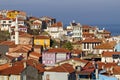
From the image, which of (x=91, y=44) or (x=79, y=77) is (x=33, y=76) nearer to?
(x=79, y=77)

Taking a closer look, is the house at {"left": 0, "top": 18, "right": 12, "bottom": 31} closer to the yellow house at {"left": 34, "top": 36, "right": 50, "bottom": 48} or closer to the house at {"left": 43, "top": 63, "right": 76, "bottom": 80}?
the yellow house at {"left": 34, "top": 36, "right": 50, "bottom": 48}

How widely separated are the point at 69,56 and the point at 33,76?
17801 mm

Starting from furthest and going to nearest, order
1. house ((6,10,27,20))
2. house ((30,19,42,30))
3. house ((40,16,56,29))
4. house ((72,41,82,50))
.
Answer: house ((40,16,56,29)) → house ((6,10,27,20)) → house ((30,19,42,30)) → house ((72,41,82,50))

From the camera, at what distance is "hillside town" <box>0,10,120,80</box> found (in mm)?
47844

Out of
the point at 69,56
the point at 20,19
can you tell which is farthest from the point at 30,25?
the point at 69,56

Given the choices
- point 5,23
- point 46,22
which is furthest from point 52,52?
point 46,22

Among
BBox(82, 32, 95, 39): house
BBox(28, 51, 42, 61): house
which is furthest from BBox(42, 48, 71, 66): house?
BBox(82, 32, 95, 39): house

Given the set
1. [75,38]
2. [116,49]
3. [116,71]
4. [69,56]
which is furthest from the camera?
[75,38]

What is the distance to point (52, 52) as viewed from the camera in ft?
218

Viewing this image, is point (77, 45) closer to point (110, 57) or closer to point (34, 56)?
point (110, 57)

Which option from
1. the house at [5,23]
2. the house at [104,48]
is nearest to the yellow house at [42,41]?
the house at [104,48]

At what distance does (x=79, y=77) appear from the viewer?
1895 inches

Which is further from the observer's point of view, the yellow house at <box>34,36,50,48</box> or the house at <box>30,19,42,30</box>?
the house at <box>30,19,42,30</box>

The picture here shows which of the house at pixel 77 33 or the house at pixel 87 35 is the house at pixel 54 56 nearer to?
the house at pixel 87 35
